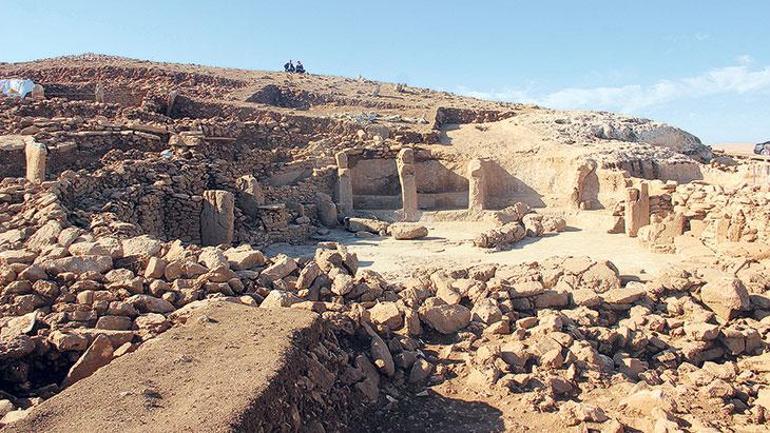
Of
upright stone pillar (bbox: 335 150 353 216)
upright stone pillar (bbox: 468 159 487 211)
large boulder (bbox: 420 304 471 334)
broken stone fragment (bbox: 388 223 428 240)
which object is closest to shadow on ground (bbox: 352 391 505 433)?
large boulder (bbox: 420 304 471 334)

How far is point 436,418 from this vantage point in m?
5.27

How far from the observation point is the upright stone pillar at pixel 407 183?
51.0ft

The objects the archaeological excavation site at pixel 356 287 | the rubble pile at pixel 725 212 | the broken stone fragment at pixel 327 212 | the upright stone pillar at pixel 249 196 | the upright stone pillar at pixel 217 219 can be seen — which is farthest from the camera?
the broken stone fragment at pixel 327 212

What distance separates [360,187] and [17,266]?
11435mm

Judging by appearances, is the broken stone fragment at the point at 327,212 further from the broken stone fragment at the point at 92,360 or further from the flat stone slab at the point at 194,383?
the broken stone fragment at the point at 92,360

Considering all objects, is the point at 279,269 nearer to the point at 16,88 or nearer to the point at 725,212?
the point at 725,212

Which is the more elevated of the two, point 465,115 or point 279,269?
point 465,115

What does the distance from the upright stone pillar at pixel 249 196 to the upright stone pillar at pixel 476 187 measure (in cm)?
551

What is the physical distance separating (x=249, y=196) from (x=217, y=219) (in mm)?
1385

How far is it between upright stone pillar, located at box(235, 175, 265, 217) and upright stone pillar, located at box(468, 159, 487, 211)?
18.1ft

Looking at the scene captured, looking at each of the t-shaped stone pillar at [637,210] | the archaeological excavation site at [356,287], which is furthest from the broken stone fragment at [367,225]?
the t-shaped stone pillar at [637,210]

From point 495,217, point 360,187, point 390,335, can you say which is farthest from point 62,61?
point 390,335

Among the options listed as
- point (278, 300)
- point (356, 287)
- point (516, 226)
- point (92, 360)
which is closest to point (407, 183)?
point (516, 226)

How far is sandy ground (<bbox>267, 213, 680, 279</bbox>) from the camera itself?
1047 cm
